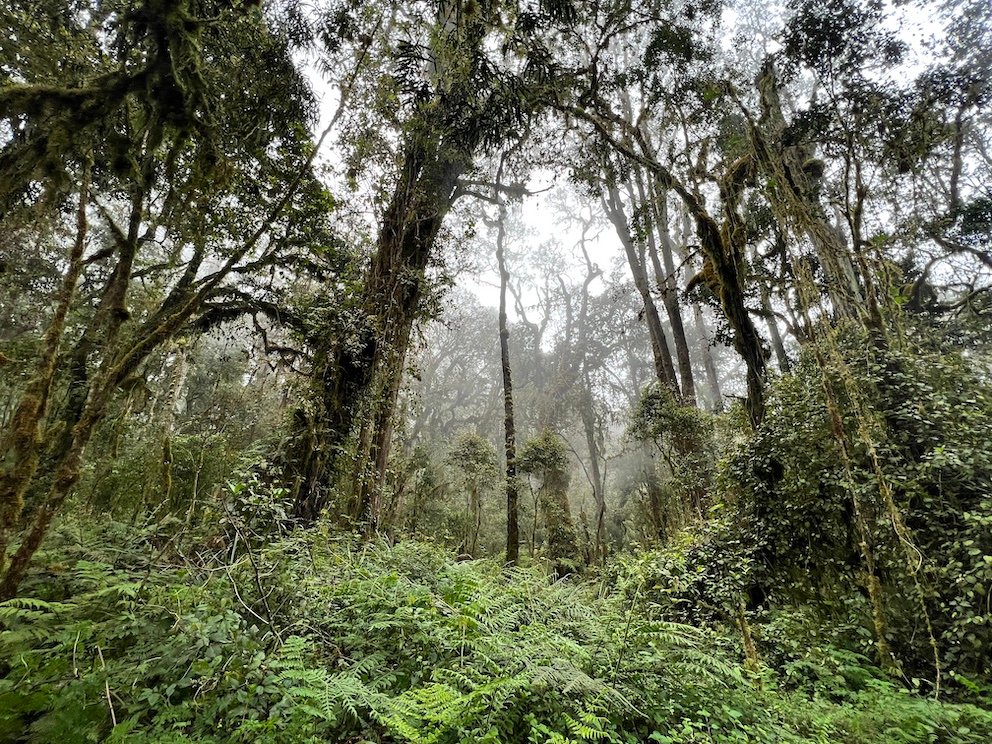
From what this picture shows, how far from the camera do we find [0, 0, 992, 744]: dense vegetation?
2.38 m

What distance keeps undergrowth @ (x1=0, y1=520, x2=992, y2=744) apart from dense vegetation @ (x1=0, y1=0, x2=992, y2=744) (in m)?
0.02

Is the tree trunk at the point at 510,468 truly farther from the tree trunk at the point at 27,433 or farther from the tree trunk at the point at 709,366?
the tree trunk at the point at 27,433

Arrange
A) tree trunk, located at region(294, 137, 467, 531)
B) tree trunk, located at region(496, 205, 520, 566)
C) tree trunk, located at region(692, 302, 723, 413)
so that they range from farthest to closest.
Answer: tree trunk, located at region(692, 302, 723, 413), tree trunk, located at region(496, 205, 520, 566), tree trunk, located at region(294, 137, 467, 531)

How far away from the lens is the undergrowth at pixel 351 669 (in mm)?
1909

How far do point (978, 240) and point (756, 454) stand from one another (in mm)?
9159

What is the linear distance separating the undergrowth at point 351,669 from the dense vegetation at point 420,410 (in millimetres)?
24

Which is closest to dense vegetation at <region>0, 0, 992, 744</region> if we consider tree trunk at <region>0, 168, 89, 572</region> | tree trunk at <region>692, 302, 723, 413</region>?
tree trunk at <region>0, 168, 89, 572</region>

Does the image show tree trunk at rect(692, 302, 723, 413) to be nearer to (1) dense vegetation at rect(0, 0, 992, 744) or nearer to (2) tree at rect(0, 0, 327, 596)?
(1) dense vegetation at rect(0, 0, 992, 744)

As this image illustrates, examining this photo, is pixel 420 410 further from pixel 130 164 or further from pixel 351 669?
pixel 351 669

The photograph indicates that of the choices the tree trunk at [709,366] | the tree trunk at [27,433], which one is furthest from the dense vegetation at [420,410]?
the tree trunk at [709,366]

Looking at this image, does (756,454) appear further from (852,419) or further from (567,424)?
(567,424)

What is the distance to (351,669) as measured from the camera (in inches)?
95.8

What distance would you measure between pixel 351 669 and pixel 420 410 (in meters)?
6.12

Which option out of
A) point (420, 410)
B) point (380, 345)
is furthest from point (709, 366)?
point (380, 345)
